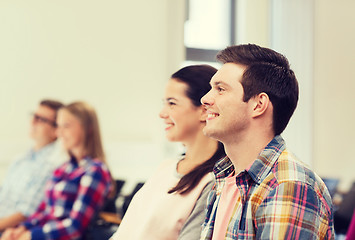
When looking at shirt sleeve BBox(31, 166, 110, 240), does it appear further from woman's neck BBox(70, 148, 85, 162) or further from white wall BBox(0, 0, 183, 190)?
white wall BBox(0, 0, 183, 190)

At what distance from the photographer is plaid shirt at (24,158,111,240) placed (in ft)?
9.78

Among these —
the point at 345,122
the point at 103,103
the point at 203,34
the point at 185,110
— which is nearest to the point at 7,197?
the point at 103,103

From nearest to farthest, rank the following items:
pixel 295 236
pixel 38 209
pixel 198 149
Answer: pixel 295 236, pixel 198 149, pixel 38 209

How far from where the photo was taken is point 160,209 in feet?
6.08

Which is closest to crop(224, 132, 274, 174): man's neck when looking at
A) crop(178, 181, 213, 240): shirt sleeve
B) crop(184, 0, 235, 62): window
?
crop(178, 181, 213, 240): shirt sleeve

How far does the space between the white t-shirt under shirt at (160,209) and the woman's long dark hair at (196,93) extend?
0.02m

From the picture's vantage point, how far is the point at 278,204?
1.24 metres

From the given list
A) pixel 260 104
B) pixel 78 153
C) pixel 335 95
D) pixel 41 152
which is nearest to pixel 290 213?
pixel 260 104

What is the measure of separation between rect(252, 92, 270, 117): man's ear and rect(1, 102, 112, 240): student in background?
179cm

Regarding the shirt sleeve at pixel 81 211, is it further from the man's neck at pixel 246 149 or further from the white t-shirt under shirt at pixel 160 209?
the man's neck at pixel 246 149

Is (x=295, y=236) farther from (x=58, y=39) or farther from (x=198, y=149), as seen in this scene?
(x=58, y=39)

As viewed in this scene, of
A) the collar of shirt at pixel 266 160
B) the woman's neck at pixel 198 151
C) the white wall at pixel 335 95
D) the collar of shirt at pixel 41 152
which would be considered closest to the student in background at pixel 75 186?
the collar of shirt at pixel 41 152

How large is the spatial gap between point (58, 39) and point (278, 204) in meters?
4.21

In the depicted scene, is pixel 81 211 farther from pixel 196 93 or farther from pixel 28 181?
pixel 196 93
